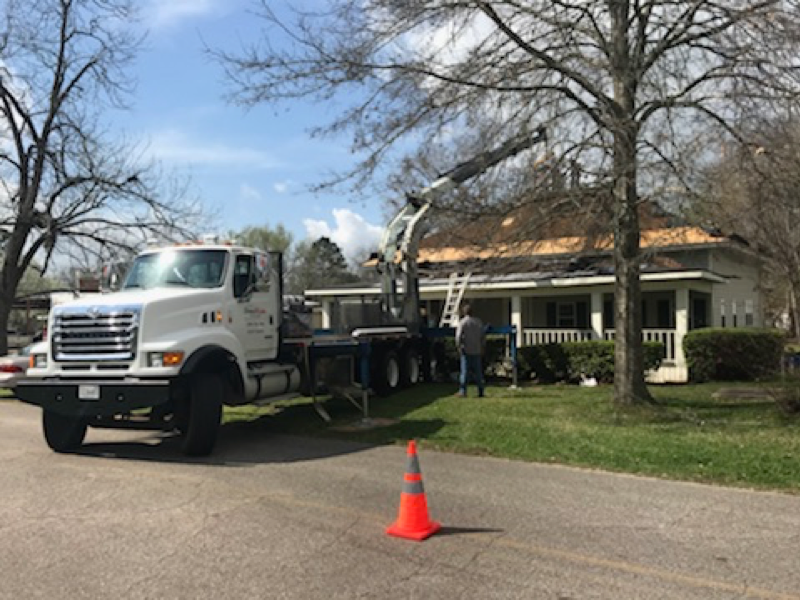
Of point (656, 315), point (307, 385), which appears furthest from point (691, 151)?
point (656, 315)

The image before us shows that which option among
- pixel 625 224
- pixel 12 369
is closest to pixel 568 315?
pixel 625 224

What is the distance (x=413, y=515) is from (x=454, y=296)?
16.2 metres

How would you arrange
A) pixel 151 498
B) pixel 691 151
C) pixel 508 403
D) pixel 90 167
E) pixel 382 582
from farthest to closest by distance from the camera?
pixel 90 167 < pixel 508 403 < pixel 691 151 < pixel 151 498 < pixel 382 582

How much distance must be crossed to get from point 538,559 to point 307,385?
23.6 ft

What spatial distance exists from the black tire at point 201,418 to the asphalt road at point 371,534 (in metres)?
0.41

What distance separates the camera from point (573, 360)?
1750 cm

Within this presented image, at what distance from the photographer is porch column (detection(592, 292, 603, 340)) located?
61.2 ft

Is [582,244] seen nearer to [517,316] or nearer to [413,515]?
[517,316]

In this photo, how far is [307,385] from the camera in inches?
463

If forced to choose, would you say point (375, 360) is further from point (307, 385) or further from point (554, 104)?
point (554, 104)

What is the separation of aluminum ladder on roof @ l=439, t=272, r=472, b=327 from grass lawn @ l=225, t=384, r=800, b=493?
5.43m

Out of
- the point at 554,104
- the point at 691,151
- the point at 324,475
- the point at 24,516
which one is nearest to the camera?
the point at 24,516

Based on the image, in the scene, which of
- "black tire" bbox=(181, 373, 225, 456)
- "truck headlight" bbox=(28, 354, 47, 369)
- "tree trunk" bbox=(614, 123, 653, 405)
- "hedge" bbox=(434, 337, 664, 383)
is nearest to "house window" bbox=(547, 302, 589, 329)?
"hedge" bbox=(434, 337, 664, 383)

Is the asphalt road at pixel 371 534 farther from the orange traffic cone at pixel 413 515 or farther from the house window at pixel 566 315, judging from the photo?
the house window at pixel 566 315
